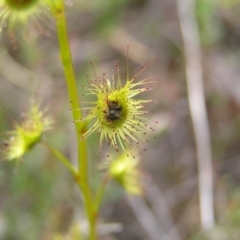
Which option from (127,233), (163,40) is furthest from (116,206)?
(163,40)

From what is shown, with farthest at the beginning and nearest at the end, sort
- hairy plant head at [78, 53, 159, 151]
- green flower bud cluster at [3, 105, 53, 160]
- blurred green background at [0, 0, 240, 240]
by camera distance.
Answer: blurred green background at [0, 0, 240, 240] → green flower bud cluster at [3, 105, 53, 160] → hairy plant head at [78, 53, 159, 151]

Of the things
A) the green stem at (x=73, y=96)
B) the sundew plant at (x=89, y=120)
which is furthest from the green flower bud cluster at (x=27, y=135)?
the green stem at (x=73, y=96)

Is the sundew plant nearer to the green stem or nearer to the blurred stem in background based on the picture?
the green stem

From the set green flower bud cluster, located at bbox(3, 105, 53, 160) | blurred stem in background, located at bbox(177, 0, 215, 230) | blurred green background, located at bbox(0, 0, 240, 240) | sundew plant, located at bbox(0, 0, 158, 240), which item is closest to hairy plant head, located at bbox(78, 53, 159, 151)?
sundew plant, located at bbox(0, 0, 158, 240)

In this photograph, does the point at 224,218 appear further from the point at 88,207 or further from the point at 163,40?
the point at 163,40

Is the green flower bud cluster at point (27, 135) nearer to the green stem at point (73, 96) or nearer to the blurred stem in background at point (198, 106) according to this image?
the green stem at point (73, 96)
